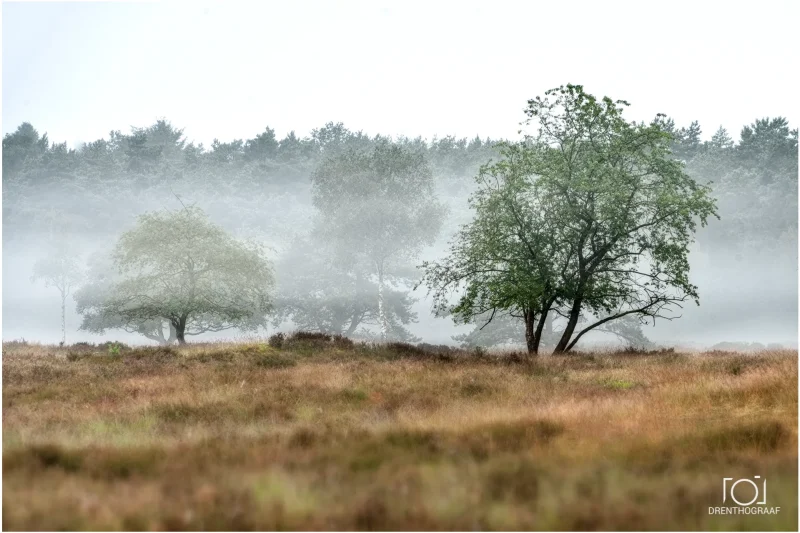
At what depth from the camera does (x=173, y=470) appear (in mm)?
6906

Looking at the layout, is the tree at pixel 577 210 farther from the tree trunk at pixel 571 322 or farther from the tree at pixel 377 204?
the tree at pixel 377 204

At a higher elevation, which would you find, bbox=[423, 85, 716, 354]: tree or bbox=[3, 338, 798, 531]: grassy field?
bbox=[423, 85, 716, 354]: tree

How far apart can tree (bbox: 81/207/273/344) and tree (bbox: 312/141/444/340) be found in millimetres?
18466

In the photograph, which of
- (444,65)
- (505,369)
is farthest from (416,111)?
(505,369)

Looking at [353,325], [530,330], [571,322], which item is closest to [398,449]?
[530,330]

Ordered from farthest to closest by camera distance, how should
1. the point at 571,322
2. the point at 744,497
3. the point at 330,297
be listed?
the point at 330,297 < the point at 571,322 < the point at 744,497

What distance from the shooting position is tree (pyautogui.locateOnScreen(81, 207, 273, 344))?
30.9 metres

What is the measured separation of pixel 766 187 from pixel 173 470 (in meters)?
68.3

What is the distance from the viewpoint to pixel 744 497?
611 centimetres

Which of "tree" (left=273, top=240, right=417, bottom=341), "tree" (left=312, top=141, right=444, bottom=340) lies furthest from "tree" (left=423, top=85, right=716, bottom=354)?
"tree" (left=273, top=240, right=417, bottom=341)

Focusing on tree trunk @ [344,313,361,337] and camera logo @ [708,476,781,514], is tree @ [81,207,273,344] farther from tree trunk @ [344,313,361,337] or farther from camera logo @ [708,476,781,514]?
camera logo @ [708,476,781,514]

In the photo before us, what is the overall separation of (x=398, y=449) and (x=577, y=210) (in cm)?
1634

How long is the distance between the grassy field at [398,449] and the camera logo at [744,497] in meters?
0.07

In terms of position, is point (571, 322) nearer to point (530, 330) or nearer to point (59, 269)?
point (530, 330)
